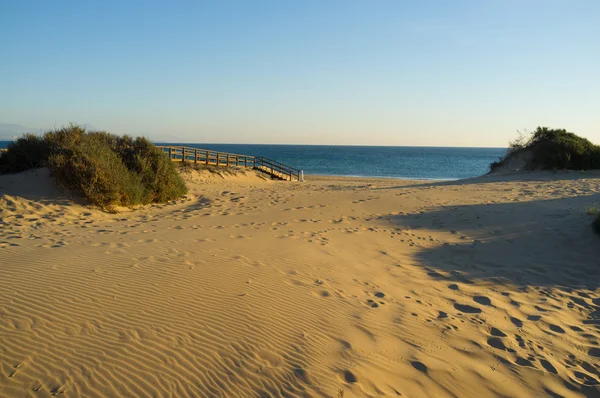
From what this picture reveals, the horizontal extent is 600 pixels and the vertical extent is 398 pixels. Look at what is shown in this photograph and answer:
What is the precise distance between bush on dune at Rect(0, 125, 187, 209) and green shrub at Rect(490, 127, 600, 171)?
18.2m

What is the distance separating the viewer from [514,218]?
10391 mm

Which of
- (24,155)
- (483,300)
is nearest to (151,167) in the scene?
(24,155)

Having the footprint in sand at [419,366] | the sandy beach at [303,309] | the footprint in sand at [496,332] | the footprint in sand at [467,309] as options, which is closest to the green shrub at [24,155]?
the sandy beach at [303,309]

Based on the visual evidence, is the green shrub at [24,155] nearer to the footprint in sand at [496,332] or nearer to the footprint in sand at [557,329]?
the footprint in sand at [496,332]

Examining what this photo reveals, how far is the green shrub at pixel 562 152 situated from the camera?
20.6 m

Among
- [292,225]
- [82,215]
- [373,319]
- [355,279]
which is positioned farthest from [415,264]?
[82,215]

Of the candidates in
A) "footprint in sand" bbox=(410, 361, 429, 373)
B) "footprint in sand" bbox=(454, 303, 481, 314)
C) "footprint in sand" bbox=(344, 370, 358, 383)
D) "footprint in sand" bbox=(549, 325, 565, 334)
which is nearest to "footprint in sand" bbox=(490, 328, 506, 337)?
"footprint in sand" bbox=(454, 303, 481, 314)

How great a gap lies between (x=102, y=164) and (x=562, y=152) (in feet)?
69.3

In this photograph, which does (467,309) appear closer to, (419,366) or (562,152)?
(419,366)

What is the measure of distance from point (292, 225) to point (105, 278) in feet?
17.7

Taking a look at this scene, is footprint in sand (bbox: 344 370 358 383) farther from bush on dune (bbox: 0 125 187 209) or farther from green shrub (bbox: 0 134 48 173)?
green shrub (bbox: 0 134 48 173)

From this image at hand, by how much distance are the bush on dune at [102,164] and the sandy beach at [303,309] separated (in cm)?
229

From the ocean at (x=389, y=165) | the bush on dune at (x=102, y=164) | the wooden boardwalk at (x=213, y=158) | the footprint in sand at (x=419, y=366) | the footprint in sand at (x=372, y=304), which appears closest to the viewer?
the footprint in sand at (x=419, y=366)

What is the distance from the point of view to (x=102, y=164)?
12375mm
